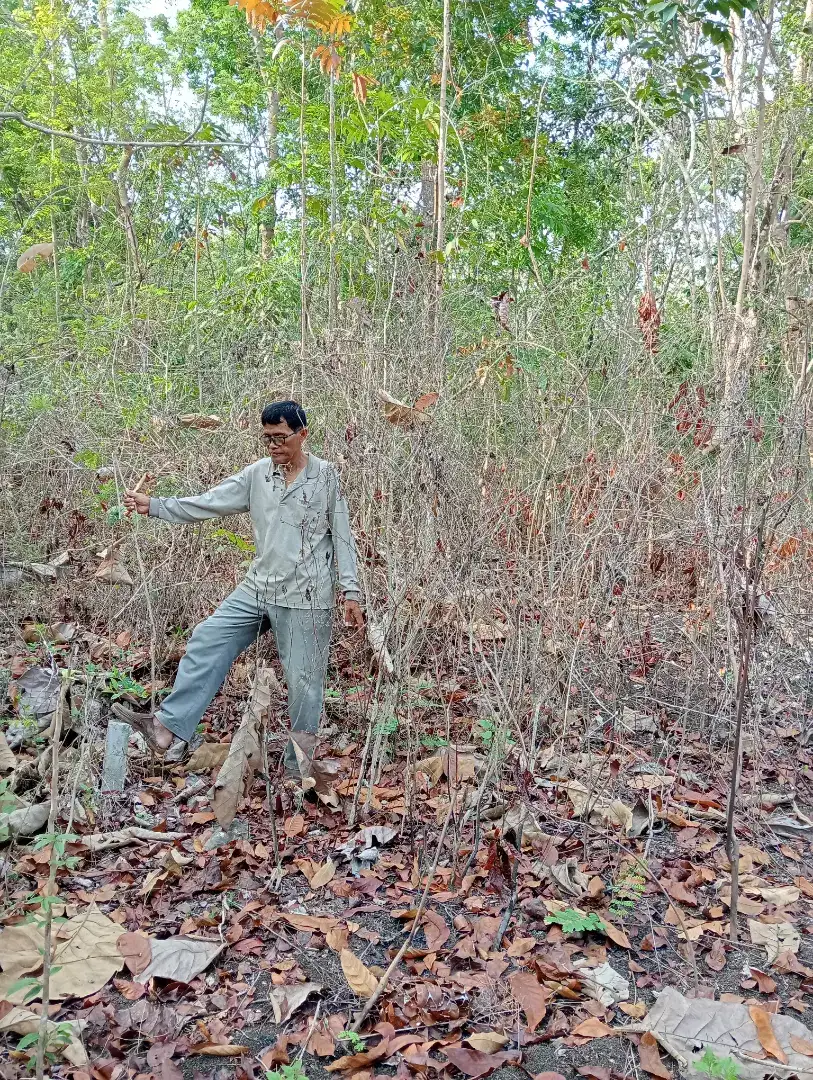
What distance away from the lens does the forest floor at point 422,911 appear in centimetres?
246

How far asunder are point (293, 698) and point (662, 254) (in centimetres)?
433

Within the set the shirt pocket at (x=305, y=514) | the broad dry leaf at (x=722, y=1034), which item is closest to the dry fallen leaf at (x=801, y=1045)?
the broad dry leaf at (x=722, y=1034)

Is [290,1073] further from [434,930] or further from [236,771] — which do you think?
[236,771]

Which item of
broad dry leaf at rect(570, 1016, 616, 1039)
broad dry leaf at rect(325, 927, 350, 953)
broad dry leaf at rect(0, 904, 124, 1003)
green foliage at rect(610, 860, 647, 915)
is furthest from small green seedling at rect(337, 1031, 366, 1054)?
green foliage at rect(610, 860, 647, 915)

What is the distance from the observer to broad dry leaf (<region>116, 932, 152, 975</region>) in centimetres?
273

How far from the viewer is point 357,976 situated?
2725 millimetres

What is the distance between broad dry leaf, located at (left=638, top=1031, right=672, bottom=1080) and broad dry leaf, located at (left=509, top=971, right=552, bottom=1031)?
285 mm

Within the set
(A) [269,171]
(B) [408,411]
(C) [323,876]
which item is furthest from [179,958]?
(A) [269,171]

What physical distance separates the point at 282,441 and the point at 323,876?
1.79 metres

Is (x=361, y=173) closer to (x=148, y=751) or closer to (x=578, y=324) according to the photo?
(x=578, y=324)

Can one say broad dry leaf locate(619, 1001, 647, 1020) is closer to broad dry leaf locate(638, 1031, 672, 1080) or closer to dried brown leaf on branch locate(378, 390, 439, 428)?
broad dry leaf locate(638, 1031, 672, 1080)

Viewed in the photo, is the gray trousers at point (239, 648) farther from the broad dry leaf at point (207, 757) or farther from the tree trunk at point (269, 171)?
the tree trunk at point (269, 171)

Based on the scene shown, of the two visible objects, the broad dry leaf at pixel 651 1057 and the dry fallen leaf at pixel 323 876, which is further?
the dry fallen leaf at pixel 323 876

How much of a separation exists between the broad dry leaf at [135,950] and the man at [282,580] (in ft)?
3.87
